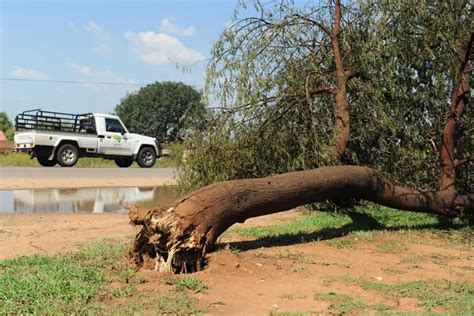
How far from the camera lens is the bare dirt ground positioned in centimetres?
488

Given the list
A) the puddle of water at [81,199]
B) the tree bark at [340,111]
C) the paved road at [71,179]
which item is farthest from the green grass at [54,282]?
the paved road at [71,179]

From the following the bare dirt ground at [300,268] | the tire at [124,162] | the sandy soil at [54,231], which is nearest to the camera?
the bare dirt ground at [300,268]

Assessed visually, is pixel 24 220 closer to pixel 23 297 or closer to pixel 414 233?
pixel 23 297

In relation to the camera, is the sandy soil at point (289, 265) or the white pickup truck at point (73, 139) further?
the white pickup truck at point (73, 139)

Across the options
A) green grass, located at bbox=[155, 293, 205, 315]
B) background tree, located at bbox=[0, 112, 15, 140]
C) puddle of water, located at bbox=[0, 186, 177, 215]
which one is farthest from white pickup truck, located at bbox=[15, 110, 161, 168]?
background tree, located at bbox=[0, 112, 15, 140]

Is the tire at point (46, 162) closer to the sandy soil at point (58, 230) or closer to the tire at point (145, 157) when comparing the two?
the tire at point (145, 157)

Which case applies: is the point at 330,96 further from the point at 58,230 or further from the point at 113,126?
the point at 113,126

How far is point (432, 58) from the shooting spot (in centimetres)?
908

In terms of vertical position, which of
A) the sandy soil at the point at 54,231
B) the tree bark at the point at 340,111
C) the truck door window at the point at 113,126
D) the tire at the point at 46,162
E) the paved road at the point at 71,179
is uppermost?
the truck door window at the point at 113,126

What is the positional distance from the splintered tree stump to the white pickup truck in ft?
46.9

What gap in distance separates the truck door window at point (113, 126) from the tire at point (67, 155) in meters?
1.56

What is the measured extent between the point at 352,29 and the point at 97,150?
1395cm

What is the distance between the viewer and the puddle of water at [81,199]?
1121 centimetres

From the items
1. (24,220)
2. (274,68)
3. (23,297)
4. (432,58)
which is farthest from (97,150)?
(23,297)
